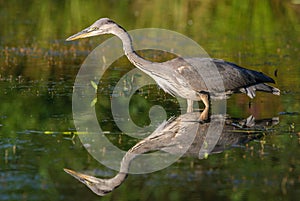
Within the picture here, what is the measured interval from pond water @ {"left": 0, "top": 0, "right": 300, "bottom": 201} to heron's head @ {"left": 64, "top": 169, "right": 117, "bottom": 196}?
0.07 metres

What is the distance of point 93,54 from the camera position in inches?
543

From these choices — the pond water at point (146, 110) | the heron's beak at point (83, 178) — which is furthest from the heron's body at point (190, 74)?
the heron's beak at point (83, 178)

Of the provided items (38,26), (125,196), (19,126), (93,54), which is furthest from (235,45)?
(125,196)

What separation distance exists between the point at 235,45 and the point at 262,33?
1.60 m

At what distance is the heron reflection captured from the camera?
6299mm

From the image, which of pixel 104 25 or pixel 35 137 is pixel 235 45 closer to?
pixel 104 25

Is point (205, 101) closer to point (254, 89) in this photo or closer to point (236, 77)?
point (236, 77)

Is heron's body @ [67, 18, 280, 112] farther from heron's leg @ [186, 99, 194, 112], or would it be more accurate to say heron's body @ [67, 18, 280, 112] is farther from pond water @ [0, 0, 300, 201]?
pond water @ [0, 0, 300, 201]

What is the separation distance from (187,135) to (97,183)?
198 cm

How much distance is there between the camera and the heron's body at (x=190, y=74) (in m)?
8.98

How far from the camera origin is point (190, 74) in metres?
9.00

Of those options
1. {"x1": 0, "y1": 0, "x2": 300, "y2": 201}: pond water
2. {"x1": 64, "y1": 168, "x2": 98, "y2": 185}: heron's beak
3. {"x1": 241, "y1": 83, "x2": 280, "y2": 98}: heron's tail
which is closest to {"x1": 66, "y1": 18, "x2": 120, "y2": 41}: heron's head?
{"x1": 0, "y1": 0, "x2": 300, "y2": 201}: pond water

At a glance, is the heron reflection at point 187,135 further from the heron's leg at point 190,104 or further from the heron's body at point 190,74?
the heron's body at point 190,74

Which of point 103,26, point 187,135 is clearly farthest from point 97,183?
point 103,26
